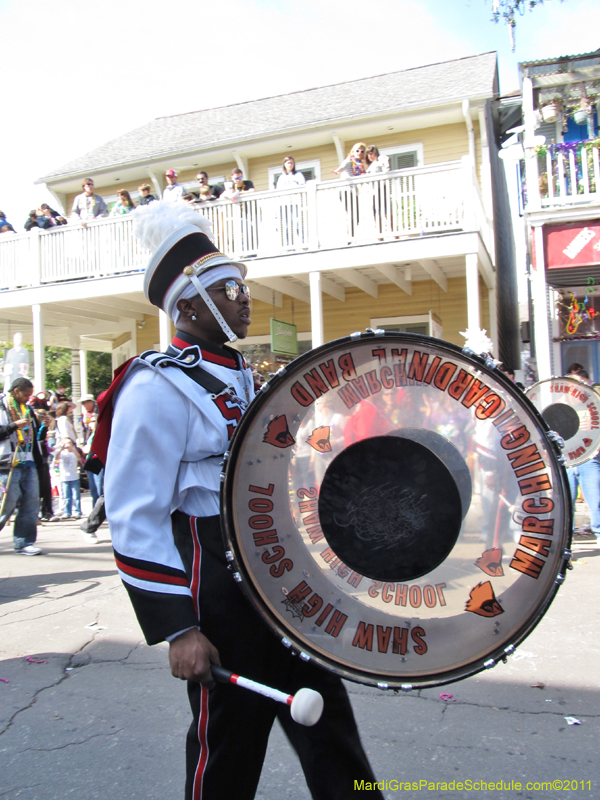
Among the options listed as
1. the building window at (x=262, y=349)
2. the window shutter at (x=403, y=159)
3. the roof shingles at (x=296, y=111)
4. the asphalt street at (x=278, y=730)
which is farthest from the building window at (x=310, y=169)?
the asphalt street at (x=278, y=730)

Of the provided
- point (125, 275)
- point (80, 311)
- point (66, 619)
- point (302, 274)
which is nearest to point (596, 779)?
point (66, 619)

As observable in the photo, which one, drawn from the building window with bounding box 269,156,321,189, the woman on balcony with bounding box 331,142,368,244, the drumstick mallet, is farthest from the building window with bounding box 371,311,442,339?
the drumstick mallet

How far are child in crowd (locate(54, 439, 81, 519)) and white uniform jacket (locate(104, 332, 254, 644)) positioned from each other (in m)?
7.84

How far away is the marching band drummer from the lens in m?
1.60

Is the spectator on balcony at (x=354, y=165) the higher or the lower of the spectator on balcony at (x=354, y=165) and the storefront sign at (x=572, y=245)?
the higher

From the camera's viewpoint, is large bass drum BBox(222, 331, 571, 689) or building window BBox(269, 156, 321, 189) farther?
building window BBox(269, 156, 321, 189)

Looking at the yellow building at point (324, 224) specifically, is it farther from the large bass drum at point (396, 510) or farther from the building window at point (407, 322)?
the large bass drum at point (396, 510)

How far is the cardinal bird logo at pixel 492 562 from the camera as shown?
1439 mm

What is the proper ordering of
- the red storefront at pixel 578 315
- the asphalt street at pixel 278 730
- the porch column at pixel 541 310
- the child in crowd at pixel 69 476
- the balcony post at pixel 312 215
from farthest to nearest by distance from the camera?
the red storefront at pixel 578 315
the balcony post at pixel 312 215
the porch column at pixel 541 310
the child in crowd at pixel 69 476
the asphalt street at pixel 278 730

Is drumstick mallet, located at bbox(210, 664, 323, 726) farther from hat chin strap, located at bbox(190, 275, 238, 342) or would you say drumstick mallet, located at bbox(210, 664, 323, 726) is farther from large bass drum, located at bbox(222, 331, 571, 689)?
hat chin strap, located at bbox(190, 275, 238, 342)

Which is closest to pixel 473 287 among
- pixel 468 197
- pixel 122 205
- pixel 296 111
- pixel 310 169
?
pixel 468 197

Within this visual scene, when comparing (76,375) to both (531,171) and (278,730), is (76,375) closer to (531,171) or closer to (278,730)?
(531,171)

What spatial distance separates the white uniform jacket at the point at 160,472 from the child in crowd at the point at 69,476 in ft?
25.7

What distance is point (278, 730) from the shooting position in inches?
123
